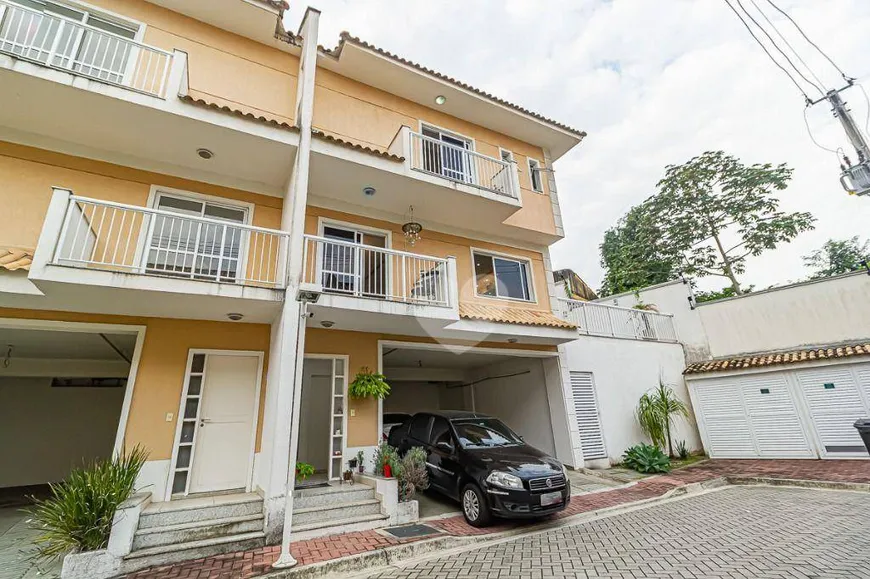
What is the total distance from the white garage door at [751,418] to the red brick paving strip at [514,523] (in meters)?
0.49

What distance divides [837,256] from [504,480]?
32.8 m

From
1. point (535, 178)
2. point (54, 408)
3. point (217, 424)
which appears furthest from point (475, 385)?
point (54, 408)

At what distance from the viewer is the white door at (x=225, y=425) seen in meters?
5.93

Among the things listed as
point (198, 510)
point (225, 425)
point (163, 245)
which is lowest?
point (198, 510)

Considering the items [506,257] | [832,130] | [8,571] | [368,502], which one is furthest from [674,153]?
[8,571]

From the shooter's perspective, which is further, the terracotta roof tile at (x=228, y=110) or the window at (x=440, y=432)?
the window at (x=440, y=432)

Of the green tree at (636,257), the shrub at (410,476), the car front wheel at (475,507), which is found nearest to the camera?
the car front wheel at (475,507)

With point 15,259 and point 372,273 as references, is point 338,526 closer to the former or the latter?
point 372,273

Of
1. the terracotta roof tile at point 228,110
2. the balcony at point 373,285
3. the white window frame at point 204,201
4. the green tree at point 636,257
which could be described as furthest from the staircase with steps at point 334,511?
the green tree at point 636,257

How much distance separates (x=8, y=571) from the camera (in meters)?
4.09

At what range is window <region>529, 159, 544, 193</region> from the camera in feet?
35.7

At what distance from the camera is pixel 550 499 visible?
5461mm

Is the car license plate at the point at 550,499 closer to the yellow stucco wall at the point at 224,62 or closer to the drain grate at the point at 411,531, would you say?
the drain grate at the point at 411,531

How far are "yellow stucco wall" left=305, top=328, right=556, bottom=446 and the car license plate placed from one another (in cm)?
341
